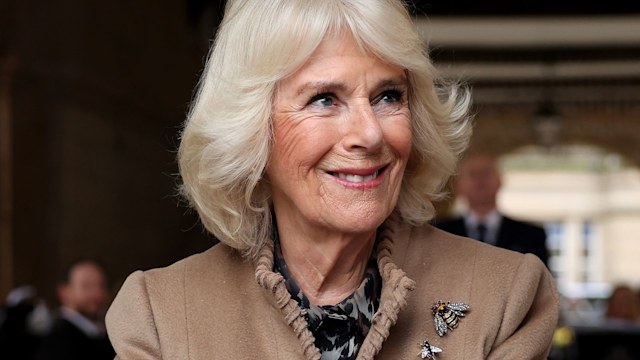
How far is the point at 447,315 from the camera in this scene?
2191mm

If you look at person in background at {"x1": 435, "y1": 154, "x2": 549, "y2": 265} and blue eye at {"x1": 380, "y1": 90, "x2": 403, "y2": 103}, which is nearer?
blue eye at {"x1": 380, "y1": 90, "x2": 403, "y2": 103}

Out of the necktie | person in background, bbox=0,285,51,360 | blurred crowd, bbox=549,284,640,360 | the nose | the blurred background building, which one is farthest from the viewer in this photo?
blurred crowd, bbox=549,284,640,360

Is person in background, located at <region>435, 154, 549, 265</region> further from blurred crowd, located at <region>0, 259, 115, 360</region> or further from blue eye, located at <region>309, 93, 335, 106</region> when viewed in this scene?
blue eye, located at <region>309, 93, 335, 106</region>

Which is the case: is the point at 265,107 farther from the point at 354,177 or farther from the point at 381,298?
the point at 381,298

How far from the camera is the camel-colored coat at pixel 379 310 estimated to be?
7.04 ft

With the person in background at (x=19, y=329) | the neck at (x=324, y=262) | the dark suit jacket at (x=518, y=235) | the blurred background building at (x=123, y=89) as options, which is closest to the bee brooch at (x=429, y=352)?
the neck at (x=324, y=262)

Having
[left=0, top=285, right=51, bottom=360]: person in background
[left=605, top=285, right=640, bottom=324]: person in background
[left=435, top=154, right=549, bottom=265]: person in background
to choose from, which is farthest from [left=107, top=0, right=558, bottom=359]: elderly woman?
[left=605, top=285, right=640, bottom=324]: person in background

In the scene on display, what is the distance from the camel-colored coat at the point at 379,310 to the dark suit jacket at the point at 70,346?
5.15m

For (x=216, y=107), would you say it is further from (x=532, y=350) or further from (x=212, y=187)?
(x=532, y=350)

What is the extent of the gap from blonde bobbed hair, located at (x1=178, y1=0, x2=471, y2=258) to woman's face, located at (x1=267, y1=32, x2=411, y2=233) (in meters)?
0.03

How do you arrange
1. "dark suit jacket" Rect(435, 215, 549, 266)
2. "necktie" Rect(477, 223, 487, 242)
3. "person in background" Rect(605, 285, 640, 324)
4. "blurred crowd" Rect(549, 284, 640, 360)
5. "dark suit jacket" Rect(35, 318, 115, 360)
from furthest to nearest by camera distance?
"person in background" Rect(605, 285, 640, 324) < "blurred crowd" Rect(549, 284, 640, 360) < "dark suit jacket" Rect(35, 318, 115, 360) < "necktie" Rect(477, 223, 487, 242) < "dark suit jacket" Rect(435, 215, 549, 266)

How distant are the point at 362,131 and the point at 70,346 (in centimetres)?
563

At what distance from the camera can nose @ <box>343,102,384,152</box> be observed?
2025mm

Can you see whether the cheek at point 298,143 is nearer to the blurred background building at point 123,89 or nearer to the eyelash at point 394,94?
the eyelash at point 394,94
